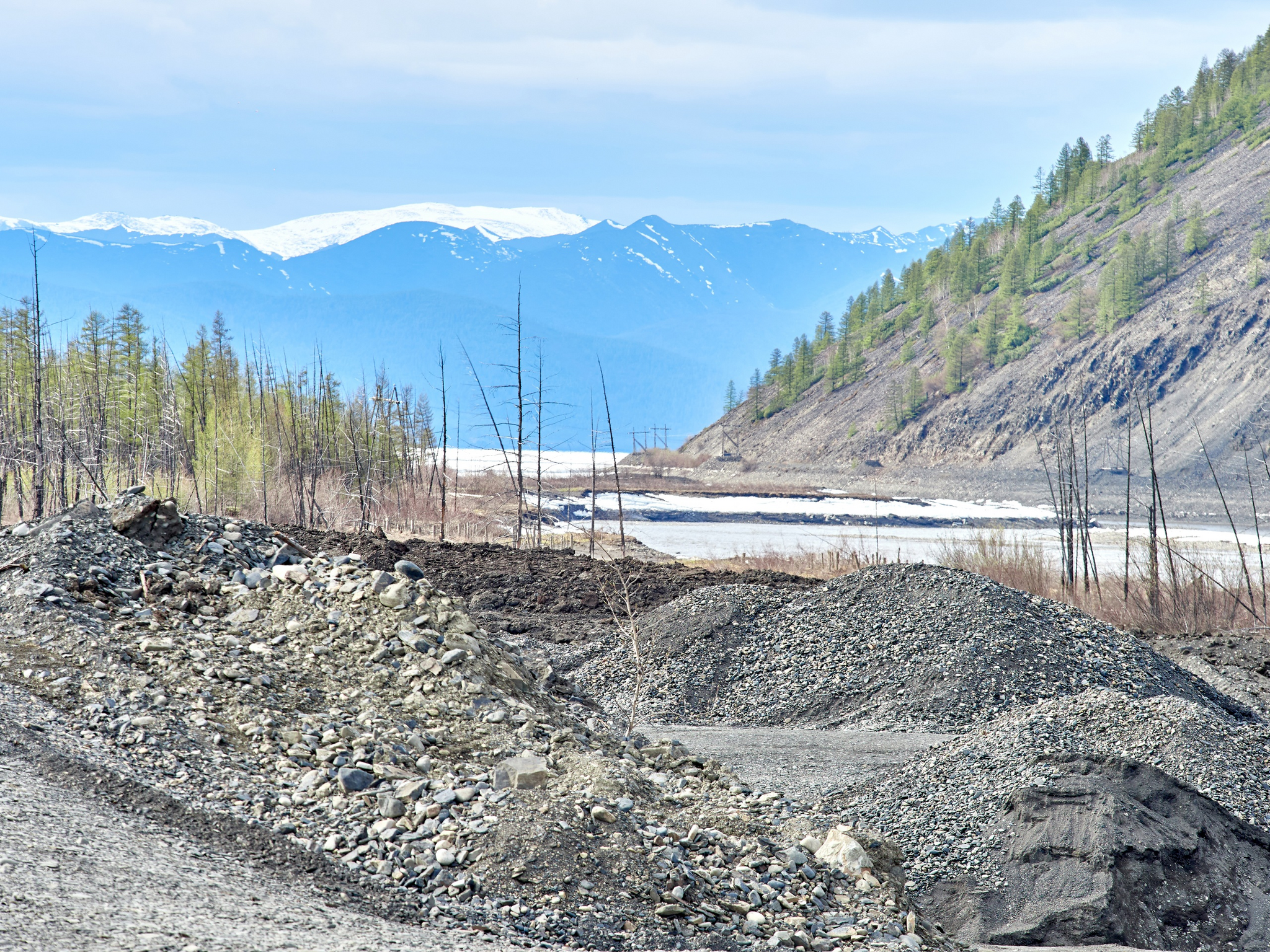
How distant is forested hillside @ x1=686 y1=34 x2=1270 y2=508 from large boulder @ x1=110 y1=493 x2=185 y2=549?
52.7m

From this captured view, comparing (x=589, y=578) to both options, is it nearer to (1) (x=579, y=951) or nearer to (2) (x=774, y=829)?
(2) (x=774, y=829)

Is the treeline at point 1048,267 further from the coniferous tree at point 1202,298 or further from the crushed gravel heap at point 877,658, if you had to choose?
the crushed gravel heap at point 877,658

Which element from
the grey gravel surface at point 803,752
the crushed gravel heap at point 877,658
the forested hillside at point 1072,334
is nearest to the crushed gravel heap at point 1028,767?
the grey gravel surface at point 803,752

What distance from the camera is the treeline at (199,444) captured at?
22.5 metres

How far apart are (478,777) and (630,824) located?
0.95m

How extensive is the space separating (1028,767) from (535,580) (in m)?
11.1

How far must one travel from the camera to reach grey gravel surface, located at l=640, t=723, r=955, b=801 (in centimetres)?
912

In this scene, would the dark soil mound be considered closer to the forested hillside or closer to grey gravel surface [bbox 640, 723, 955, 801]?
grey gravel surface [bbox 640, 723, 955, 801]

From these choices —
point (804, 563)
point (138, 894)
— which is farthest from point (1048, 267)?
point (138, 894)

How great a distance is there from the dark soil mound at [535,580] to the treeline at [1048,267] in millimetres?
62413

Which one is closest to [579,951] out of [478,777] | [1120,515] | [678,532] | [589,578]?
[478,777]

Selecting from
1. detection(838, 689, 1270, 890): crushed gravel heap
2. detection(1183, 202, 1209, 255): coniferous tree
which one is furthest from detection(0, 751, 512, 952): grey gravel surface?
detection(1183, 202, 1209, 255): coniferous tree

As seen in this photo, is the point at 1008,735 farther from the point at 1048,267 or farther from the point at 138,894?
the point at 1048,267

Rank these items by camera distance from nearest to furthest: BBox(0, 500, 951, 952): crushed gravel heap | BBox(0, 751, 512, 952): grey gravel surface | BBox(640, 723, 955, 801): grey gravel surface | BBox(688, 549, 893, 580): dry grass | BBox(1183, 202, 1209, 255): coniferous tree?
BBox(0, 751, 512, 952): grey gravel surface, BBox(0, 500, 951, 952): crushed gravel heap, BBox(640, 723, 955, 801): grey gravel surface, BBox(688, 549, 893, 580): dry grass, BBox(1183, 202, 1209, 255): coniferous tree
